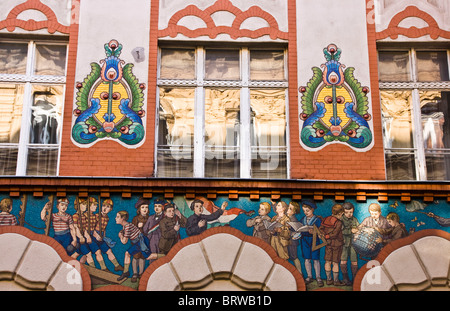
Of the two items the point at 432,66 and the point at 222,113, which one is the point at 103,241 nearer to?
the point at 222,113

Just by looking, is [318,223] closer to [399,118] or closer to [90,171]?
[399,118]

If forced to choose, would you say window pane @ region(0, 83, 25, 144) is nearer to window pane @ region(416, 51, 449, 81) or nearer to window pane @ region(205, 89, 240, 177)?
window pane @ region(205, 89, 240, 177)

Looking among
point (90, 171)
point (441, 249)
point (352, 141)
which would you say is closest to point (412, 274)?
point (441, 249)

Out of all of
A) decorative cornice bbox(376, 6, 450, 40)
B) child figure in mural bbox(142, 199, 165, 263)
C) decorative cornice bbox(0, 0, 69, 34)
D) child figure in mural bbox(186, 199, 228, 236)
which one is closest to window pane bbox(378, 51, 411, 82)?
decorative cornice bbox(376, 6, 450, 40)

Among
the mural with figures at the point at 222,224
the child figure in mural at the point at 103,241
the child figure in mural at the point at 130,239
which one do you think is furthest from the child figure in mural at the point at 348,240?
the child figure in mural at the point at 103,241

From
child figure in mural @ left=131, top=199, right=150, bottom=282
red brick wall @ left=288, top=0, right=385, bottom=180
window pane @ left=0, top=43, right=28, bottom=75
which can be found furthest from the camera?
window pane @ left=0, top=43, right=28, bottom=75

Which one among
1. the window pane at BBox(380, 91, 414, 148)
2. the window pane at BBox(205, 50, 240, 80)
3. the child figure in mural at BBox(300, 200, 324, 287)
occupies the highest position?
the window pane at BBox(205, 50, 240, 80)

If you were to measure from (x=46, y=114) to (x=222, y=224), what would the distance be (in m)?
3.28

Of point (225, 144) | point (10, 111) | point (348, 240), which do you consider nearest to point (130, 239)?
point (225, 144)

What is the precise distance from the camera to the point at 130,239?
9.25 meters

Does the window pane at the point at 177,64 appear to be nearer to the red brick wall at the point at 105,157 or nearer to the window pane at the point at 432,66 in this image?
the red brick wall at the point at 105,157

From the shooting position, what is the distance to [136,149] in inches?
387

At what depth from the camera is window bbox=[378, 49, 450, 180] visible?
33.2 ft

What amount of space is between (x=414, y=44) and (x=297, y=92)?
2120 millimetres
